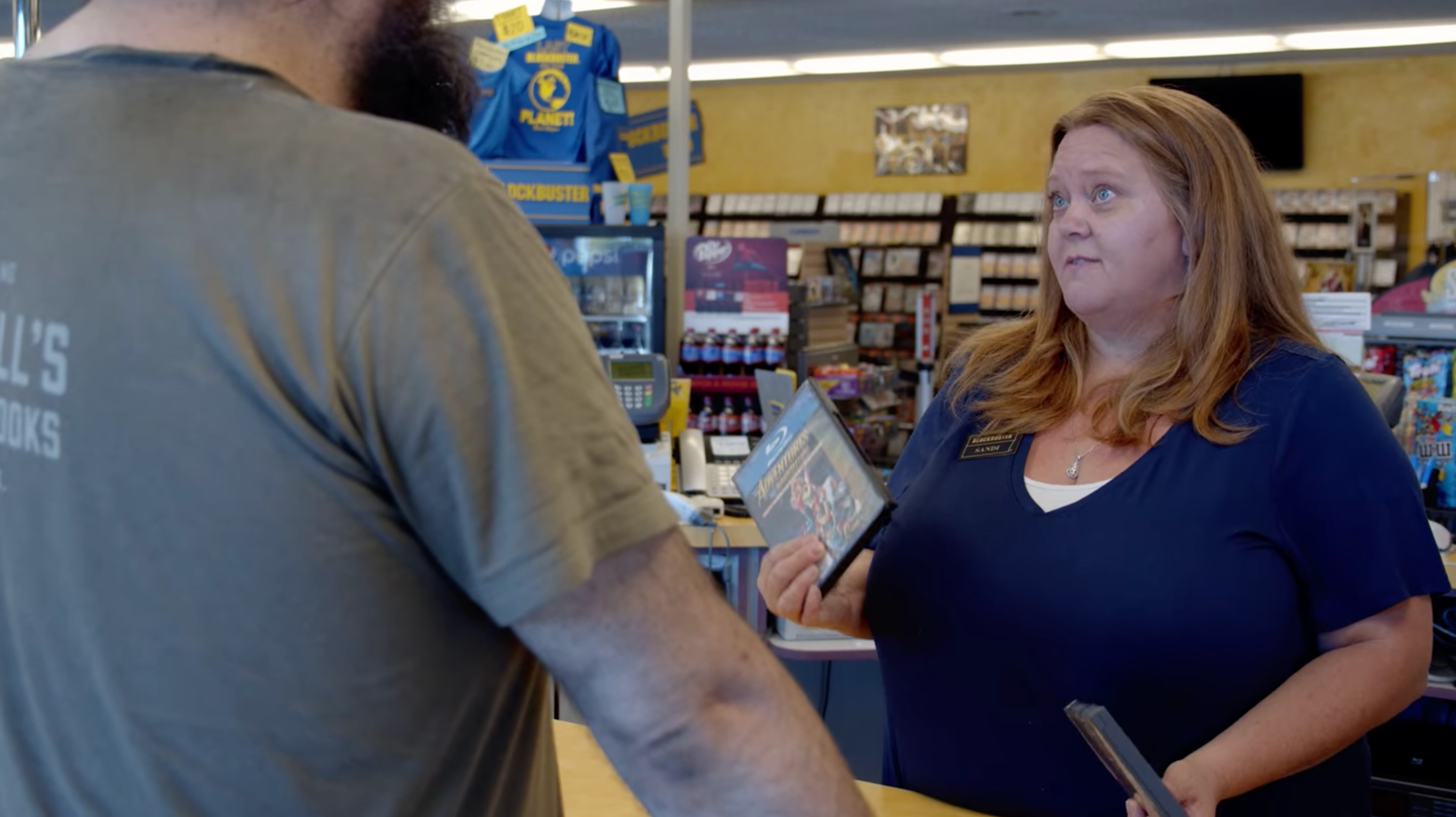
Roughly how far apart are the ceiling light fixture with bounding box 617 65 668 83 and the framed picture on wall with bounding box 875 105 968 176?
241 centimetres

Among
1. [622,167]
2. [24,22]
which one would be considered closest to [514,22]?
[622,167]

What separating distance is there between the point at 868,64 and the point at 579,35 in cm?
842

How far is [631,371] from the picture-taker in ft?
12.0

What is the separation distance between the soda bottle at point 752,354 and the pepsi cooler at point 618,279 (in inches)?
14.9

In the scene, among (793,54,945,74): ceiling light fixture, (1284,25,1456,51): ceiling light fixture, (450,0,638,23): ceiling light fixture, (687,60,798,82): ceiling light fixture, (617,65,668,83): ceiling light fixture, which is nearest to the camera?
(450,0,638,23): ceiling light fixture

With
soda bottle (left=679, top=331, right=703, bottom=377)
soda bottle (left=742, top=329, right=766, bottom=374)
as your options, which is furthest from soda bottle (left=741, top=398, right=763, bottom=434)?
soda bottle (left=679, top=331, right=703, bottom=377)

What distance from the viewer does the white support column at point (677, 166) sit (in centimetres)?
489

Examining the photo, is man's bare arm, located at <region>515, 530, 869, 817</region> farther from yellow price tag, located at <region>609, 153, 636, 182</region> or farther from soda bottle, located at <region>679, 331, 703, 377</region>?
yellow price tag, located at <region>609, 153, 636, 182</region>

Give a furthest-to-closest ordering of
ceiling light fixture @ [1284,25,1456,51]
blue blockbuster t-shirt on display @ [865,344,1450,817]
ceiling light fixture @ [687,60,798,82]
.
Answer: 1. ceiling light fixture @ [687,60,798,82]
2. ceiling light fixture @ [1284,25,1456,51]
3. blue blockbuster t-shirt on display @ [865,344,1450,817]

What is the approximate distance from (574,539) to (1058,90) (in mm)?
13316

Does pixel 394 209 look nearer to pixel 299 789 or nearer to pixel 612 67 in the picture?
pixel 299 789

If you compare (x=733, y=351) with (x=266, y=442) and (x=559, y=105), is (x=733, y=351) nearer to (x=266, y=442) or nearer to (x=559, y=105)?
(x=559, y=105)

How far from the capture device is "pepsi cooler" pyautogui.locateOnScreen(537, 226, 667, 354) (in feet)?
15.3

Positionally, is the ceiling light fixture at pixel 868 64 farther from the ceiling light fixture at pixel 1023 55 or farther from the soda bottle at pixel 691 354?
the soda bottle at pixel 691 354
